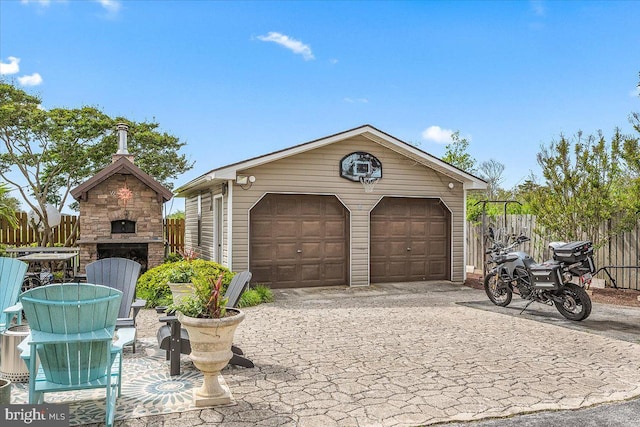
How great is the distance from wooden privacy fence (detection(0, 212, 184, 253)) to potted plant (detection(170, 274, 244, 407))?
11.9 metres

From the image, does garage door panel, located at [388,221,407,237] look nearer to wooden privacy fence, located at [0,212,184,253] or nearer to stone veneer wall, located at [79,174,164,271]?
stone veneer wall, located at [79,174,164,271]

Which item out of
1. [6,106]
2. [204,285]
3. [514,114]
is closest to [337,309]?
[204,285]

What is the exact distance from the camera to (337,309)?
815 centimetres

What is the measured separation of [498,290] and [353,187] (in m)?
3.88

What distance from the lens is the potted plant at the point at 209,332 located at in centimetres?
362

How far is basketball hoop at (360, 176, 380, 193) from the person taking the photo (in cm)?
1073

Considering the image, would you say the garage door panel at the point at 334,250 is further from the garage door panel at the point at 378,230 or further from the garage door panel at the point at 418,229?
the garage door panel at the point at 418,229

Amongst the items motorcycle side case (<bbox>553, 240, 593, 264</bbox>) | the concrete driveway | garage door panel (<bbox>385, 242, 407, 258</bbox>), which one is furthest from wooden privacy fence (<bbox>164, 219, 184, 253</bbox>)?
motorcycle side case (<bbox>553, 240, 593, 264</bbox>)

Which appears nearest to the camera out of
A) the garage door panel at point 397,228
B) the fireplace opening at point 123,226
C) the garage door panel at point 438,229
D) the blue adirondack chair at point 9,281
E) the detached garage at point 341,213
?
the blue adirondack chair at point 9,281

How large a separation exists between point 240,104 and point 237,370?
551 inches

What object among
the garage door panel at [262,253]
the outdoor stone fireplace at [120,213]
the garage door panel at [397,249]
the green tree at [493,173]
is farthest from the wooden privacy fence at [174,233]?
the green tree at [493,173]

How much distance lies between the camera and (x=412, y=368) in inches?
187

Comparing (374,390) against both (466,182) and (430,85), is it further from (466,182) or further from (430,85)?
(430,85)

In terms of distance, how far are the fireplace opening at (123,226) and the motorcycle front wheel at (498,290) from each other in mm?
7693
